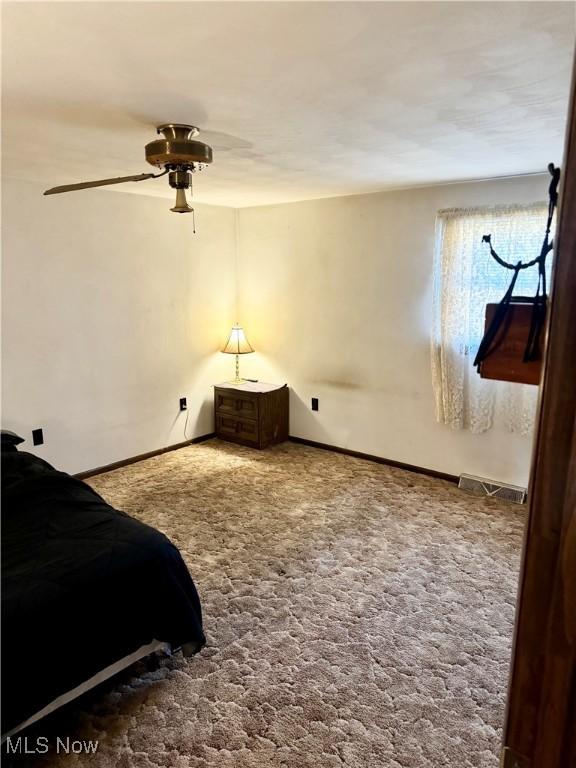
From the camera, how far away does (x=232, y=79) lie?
164cm

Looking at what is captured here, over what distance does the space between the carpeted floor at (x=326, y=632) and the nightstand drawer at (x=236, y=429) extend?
0.80m

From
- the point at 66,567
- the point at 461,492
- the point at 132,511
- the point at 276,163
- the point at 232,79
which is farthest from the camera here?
the point at 461,492

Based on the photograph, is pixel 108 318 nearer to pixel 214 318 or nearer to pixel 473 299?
pixel 214 318

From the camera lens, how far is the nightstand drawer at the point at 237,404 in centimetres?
462

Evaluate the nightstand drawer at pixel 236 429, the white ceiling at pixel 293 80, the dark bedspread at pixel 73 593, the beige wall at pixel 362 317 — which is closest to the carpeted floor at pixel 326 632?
the dark bedspread at pixel 73 593

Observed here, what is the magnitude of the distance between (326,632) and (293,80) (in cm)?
227

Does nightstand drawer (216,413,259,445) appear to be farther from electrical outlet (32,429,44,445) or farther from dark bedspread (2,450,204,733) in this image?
dark bedspread (2,450,204,733)

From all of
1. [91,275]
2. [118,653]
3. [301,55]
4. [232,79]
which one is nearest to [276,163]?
[232,79]

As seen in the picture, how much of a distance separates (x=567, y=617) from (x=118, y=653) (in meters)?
1.80

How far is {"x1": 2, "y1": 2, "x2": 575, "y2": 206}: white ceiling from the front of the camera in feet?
4.13

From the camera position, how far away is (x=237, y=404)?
4742mm

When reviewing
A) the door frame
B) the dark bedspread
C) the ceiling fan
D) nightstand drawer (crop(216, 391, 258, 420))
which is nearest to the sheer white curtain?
nightstand drawer (crop(216, 391, 258, 420))

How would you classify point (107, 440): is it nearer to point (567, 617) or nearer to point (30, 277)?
point (30, 277)

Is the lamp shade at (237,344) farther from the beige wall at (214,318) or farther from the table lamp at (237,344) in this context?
the beige wall at (214,318)
